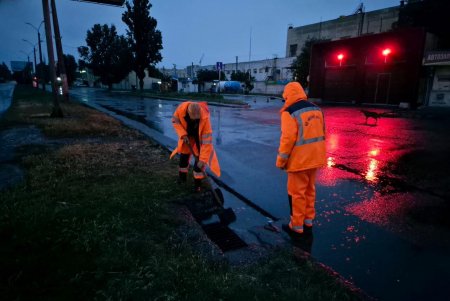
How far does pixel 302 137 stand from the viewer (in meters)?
3.29

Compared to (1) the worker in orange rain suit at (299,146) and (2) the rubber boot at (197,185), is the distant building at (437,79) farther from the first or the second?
(2) the rubber boot at (197,185)

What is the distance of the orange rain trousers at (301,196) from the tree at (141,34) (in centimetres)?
4251

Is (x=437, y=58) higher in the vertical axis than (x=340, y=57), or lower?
lower

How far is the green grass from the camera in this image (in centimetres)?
233

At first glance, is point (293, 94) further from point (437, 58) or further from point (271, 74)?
point (271, 74)

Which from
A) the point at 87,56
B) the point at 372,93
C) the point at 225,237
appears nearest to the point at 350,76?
the point at 372,93

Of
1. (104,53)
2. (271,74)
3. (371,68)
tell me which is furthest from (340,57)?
(104,53)

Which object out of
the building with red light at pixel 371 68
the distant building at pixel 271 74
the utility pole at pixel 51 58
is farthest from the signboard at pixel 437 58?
the distant building at pixel 271 74

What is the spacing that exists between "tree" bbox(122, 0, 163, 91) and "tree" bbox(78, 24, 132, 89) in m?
9.14

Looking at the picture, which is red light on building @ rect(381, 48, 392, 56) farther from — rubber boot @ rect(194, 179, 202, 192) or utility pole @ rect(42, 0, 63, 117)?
rubber boot @ rect(194, 179, 202, 192)

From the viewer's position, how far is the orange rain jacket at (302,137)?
3268 mm

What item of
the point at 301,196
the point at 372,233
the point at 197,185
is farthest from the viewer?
the point at 197,185

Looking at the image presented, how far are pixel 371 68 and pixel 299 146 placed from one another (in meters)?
24.3

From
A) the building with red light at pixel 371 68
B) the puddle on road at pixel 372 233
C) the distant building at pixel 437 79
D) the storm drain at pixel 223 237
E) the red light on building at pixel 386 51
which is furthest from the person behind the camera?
the red light on building at pixel 386 51
